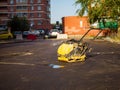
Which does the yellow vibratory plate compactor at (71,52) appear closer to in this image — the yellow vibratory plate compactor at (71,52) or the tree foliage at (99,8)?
the yellow vibratory plate compactor at (71,52)

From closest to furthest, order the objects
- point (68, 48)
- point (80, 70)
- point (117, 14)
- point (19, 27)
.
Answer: point (80, 70) → point (68, 48) → point (117, 14) → point (19, 27)

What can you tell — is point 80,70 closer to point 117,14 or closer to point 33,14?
point 117,14

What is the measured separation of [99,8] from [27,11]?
76944 mm

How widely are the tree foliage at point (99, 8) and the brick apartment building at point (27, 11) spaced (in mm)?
67660

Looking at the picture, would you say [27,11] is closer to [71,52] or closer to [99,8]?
[99,8]

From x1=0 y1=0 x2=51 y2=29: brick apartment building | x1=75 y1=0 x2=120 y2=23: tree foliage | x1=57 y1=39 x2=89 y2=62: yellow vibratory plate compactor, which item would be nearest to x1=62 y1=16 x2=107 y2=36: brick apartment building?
x1=75 y1=0 x2=120 y2=23: tree foliage

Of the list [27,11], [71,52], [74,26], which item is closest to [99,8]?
[71,52]

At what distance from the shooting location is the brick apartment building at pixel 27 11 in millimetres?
108938

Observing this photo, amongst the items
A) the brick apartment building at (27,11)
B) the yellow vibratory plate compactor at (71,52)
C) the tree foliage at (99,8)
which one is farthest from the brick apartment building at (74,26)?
the yellow vibratory plate compactor at (71,52)

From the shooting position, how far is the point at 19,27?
86000 millimetres

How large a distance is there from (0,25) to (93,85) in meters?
101

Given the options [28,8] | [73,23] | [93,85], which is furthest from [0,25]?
[93,85]

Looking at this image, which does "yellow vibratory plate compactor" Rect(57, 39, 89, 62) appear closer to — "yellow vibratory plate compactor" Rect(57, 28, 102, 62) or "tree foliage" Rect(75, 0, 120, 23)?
"yellow vibratory plate compactor" Rect(57, 28, 102, 62)

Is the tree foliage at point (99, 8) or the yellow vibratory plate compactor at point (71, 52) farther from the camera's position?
the tree foliage at point (99, 8)
